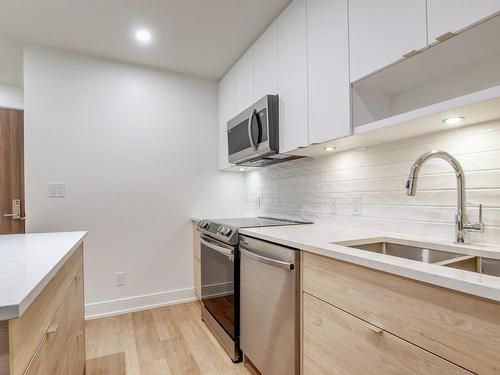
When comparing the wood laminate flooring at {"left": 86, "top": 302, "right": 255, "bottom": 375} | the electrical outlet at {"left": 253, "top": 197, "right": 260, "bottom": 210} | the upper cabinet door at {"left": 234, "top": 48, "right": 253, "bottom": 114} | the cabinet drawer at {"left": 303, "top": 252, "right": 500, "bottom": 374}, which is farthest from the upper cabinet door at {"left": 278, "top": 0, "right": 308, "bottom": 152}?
the wood laminate flooring at {"left": 86, "top": 302, "right": 255, "bottom": 375}

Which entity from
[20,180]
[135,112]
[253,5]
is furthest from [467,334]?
[20,180]

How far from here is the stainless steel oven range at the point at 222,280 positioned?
5.90 ft

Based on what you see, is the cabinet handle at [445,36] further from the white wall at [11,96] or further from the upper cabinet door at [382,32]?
the white wall at [11,96]

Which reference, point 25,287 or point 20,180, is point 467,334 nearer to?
point 25,287

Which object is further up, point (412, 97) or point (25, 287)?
point (412, 97)

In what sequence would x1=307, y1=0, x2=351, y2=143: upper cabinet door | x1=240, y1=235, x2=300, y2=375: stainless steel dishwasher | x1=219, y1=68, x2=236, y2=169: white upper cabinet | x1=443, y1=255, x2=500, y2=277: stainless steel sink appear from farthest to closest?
x1=219, y1=68, x2=236, y2=169: white upper cabinet
x1=307, y1=0, x2=351, y2=143: upper cabinet door
x1=240, y1=235, x2=300, y2=375: stainless steel dishwasher
x1=443, y1=255, x2=500, y2=277: stainless steel sink

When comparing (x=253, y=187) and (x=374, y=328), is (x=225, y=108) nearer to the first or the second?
(x=253, y=187)

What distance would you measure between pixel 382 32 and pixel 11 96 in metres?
3.68

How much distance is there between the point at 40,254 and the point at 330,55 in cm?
163

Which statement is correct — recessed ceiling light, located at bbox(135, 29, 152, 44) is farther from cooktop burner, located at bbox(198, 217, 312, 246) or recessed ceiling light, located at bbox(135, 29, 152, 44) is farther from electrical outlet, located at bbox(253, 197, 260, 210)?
electrical outlet, located at bbox(253, 197, 260, 210)

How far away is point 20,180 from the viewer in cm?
288

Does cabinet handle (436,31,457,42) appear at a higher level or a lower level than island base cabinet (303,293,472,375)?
higher

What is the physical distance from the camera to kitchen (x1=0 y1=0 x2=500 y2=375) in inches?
34.7

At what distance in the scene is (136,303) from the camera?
2.65 meters
